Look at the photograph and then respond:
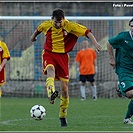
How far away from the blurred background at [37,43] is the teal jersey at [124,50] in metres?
11.7

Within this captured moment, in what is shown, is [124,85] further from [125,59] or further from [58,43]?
[58,43]

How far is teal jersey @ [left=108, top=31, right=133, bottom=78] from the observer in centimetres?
1049

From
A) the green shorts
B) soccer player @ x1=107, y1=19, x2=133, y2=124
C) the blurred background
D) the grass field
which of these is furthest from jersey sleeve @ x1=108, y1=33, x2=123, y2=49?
the blurred background

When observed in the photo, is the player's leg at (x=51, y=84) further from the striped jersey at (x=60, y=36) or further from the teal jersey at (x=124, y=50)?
the teal jersey at (x=124, y=50)

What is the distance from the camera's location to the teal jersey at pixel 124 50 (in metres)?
10.5

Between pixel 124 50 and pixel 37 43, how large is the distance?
1220 cm

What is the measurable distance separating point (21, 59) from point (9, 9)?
2.06 meters

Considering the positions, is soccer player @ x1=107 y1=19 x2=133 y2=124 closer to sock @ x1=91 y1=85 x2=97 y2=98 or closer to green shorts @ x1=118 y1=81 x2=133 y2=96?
green shorts @ x1=118 y1=81 x2=133 y2=96

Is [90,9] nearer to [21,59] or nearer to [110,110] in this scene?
[21,59]

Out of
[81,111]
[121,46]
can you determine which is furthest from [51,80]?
[81,111]

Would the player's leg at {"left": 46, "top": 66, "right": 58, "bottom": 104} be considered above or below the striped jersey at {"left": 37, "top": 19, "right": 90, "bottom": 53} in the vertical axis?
below

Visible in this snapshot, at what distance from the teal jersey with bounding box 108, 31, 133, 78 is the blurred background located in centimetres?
1167

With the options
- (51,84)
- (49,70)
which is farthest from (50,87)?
(49,70)

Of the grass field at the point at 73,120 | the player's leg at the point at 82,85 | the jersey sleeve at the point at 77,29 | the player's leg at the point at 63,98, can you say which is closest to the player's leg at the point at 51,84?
the player's leg at the point at 63,98
